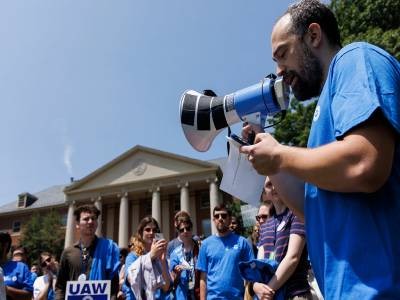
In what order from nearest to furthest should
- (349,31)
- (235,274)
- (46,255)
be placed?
(235,274) < (46,255) < (349,31)

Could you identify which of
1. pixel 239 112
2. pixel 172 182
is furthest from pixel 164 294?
pixel 172 182

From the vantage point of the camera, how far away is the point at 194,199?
46156 millimetres

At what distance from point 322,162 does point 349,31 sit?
15.6m

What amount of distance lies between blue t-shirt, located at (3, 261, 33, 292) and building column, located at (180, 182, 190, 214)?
120 ft

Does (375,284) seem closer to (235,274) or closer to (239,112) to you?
(239,112)

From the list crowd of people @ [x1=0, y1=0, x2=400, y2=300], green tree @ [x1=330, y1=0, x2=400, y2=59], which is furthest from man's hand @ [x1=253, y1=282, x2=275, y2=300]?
green tree @ [x1=330, y1=0, x2=400, y2=59]

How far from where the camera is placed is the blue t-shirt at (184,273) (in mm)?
5970

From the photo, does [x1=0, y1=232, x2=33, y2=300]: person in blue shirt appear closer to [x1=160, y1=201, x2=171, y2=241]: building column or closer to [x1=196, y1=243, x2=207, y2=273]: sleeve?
[x1=196, y1=243, x2=207, y2=273]: sleeve

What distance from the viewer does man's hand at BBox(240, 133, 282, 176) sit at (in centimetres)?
137

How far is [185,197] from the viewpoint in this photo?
43156 mm

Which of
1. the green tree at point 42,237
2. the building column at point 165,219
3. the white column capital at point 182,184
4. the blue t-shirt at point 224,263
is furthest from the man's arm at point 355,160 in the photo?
the building column at point 165,219

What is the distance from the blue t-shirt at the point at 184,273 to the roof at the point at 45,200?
4940 centimetres

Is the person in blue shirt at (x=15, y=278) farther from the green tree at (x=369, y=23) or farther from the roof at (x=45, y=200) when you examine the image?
the roof at (x=45, y=200)

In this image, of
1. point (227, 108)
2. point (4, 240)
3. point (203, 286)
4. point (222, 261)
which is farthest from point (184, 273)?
point (227, 108)
